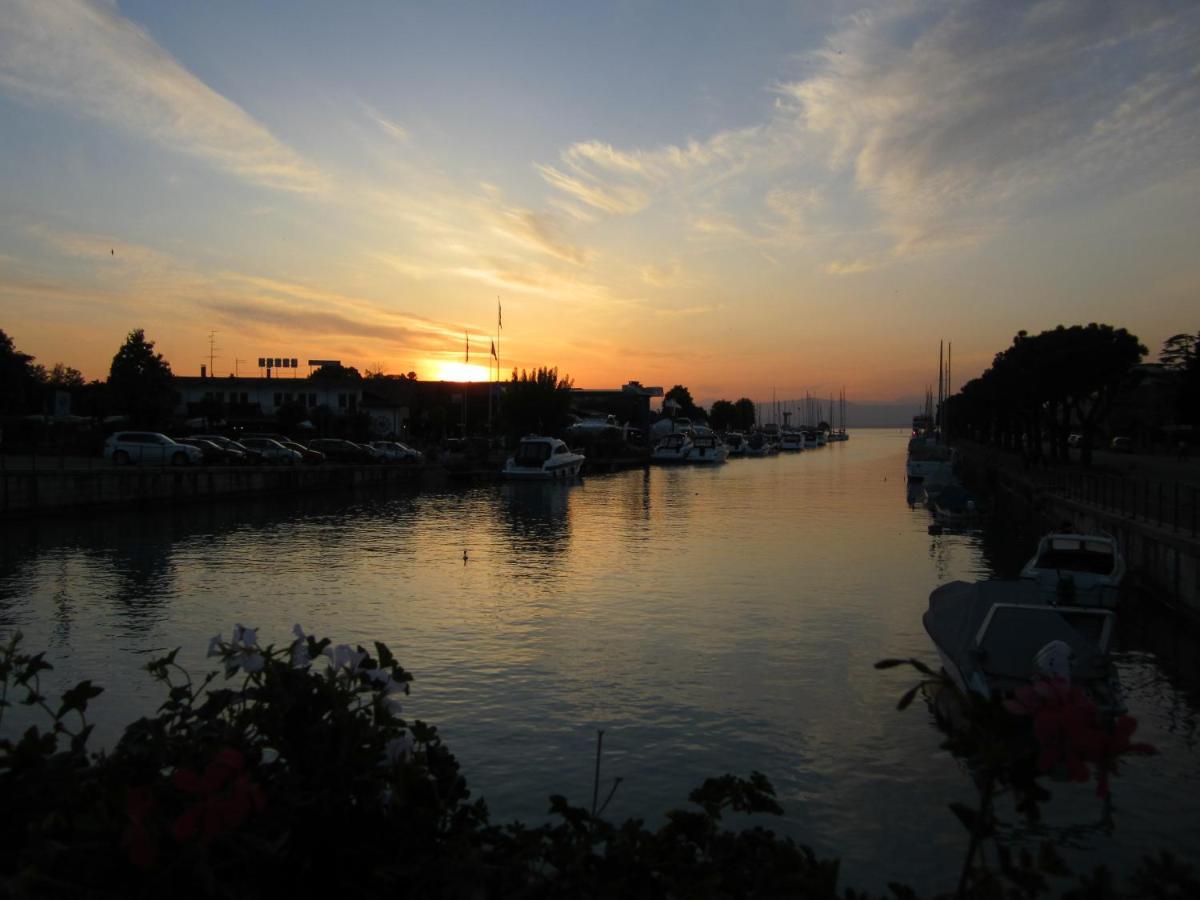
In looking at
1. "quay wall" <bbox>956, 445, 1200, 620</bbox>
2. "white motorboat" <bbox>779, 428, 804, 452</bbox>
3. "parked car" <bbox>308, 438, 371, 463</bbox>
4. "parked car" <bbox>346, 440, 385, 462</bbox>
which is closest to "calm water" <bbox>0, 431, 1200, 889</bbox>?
"quay wall" <bbox>956, 445, 1200, 620</bbox>

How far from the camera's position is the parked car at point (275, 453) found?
52.2 meters

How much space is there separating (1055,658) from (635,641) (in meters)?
7.15

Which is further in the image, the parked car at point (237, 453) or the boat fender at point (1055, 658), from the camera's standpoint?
the parked car at point (237, 453)

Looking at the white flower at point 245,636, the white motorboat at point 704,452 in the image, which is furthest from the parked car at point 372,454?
the white flower at point 245,636

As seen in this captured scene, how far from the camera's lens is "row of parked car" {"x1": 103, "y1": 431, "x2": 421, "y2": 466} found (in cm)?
4331

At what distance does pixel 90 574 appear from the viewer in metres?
22.2

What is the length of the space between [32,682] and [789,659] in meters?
10.5

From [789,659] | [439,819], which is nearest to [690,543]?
[789,659]

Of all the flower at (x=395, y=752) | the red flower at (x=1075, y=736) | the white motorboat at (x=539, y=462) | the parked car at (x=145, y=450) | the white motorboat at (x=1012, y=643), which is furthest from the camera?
the white motorboat at (x=539, y=462)

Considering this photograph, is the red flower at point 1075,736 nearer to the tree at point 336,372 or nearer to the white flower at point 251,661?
the white flower at point 251,661

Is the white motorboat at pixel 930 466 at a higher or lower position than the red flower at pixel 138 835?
lower

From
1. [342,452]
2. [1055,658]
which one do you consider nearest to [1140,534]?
[1055,658]

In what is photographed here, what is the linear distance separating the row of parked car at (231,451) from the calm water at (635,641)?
9569mm

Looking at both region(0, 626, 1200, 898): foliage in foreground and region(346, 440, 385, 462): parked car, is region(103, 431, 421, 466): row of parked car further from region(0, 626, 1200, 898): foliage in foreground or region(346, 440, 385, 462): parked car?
region(0, 626, 1200, 898): foliage in foreground
